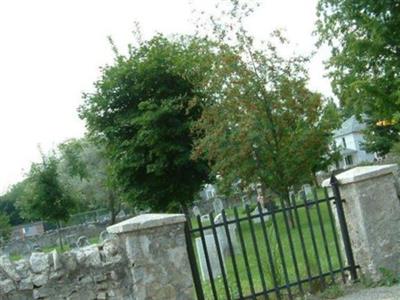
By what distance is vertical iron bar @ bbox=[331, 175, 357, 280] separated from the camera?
23.2 feet

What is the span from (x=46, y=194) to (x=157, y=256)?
92.4ft

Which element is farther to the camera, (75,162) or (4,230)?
(75,162)

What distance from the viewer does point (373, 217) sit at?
6.94 metres

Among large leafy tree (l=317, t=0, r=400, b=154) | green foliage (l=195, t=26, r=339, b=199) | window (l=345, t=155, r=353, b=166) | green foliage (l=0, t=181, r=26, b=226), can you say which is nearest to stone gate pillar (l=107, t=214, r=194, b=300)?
green foliage (l=195, t=26, r=339, b=199)

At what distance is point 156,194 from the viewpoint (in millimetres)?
20562

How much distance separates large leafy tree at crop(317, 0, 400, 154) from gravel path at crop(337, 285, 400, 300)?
968 cm


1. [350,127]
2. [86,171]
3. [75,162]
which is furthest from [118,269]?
[350,127]

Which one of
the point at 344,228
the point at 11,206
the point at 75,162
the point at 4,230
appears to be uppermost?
the point at 75,162

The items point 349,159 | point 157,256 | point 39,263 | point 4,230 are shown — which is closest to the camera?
point 39,263

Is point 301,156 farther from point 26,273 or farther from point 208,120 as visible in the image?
point 26,273

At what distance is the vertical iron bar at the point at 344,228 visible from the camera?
7.06 metres

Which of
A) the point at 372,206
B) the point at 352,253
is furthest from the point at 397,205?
the point at 352,253

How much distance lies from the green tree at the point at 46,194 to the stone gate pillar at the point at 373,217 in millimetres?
27900

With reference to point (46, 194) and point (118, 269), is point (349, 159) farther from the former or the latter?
point (118, 269)
